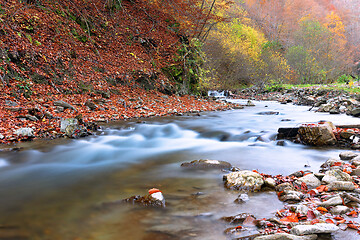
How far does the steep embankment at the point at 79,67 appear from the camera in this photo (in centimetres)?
645

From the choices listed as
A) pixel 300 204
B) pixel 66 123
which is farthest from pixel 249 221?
pixel 66 123

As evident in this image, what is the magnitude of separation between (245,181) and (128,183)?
5.16 feet

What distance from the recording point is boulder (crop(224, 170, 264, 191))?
9.56 ft

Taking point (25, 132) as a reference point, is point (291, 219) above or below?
below

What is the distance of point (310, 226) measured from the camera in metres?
1.81

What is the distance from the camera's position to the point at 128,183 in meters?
3.38

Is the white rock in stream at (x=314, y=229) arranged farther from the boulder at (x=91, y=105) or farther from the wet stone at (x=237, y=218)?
A: the boulder at (x=91, y=105)

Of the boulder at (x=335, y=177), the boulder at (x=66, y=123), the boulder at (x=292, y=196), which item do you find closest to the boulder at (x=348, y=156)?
the boulder at (x=335, y=177)

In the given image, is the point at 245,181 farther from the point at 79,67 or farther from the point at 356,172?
the point at 79,67

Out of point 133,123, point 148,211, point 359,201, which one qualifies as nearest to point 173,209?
point 148,211

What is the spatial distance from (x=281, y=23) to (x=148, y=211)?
55.0 m

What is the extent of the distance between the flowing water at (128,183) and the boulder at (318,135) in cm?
29

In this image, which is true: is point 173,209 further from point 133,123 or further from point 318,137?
point 133,123

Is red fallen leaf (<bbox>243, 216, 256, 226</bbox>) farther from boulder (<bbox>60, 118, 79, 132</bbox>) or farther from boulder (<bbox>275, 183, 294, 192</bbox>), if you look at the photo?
boulder (<bbox>60, 118, 79, 132</bbox>)
